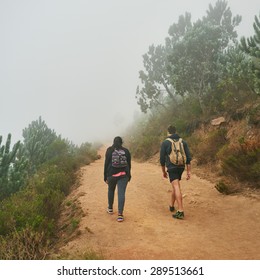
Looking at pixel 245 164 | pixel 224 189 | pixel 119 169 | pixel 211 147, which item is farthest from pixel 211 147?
pixel 119 169

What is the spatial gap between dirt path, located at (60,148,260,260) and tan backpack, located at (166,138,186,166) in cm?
123

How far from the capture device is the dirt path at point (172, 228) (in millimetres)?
4496

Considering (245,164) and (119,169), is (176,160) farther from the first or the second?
(245,164)

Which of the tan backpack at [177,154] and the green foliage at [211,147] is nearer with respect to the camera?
the tan backpack at [177,154]

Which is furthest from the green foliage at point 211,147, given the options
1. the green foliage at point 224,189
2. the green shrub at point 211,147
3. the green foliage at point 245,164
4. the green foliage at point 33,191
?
the green foliage at point 33,191

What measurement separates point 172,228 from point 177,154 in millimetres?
1539

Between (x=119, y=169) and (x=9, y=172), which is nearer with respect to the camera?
(x=119, y=169)

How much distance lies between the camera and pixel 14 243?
4.64m

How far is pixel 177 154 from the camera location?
621 centimetres

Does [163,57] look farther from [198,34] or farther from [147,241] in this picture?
[147,241]

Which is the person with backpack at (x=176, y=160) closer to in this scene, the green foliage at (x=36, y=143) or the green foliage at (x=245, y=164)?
the green foliage at (x=245, y=164)

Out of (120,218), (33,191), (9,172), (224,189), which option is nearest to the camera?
(120,218)

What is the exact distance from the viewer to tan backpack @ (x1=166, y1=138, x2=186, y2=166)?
243 inches

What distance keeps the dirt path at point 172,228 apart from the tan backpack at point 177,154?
1.23 metres
